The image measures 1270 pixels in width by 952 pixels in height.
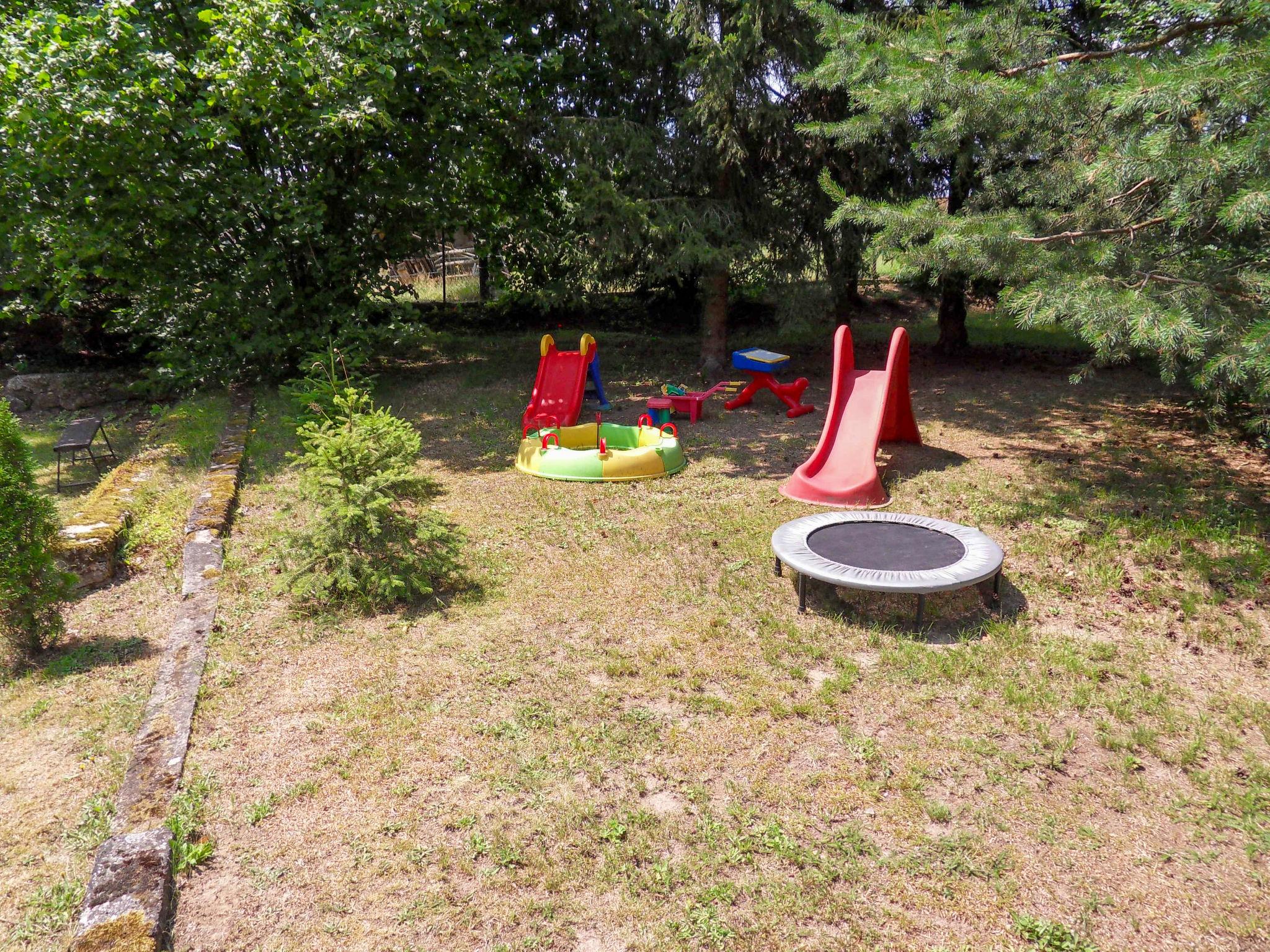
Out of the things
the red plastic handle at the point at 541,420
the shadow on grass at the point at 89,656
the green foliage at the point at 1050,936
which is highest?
the red plastic handle at the point at 541,420

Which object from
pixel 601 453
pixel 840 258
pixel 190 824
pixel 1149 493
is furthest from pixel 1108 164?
pixel 840 258

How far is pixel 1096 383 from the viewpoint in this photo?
1159 cm

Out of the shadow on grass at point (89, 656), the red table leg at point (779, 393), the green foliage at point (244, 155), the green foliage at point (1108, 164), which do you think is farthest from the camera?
the red table leg at point (779, 393)

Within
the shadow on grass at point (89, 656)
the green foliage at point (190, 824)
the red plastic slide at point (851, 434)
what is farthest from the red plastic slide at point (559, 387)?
the green foliage at point (190, 824)

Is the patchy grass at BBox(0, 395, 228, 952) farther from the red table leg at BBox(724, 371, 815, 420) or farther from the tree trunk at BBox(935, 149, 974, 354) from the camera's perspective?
the tree trunk at BBox(935, 149, 974, 354)

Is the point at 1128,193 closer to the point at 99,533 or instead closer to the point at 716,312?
the point at 716,312

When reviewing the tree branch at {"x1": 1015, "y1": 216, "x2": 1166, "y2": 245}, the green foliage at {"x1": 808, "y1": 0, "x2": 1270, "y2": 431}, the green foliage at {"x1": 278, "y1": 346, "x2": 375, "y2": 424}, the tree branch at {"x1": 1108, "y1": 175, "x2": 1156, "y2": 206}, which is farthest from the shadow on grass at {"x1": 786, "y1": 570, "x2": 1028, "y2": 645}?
the green foliage at {"x1": 278, "y1": 346, "x2": 375, "y2": 424}

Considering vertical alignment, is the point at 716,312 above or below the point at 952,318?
above

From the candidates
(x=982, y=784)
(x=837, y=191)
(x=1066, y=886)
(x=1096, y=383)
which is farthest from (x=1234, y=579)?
(x=1096, y=383)

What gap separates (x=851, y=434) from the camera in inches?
288

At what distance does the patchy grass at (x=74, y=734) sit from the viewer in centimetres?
301

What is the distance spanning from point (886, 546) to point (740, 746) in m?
2.14

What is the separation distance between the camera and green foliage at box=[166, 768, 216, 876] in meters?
3.11

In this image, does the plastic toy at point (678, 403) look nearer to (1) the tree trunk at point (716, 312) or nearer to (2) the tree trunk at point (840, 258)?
(1) the tree trunk at point (716, 312)
